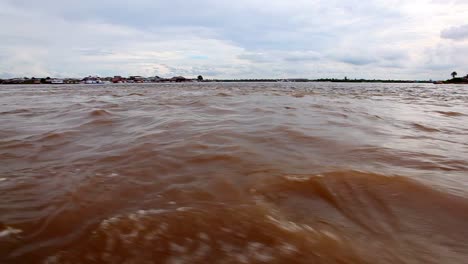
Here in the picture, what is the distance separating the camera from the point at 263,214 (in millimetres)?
1978

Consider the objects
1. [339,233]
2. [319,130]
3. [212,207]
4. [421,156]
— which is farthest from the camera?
[319,130]

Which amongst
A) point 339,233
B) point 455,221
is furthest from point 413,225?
point 339,233

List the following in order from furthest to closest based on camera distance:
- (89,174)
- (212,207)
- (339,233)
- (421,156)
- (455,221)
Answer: (421,156) < (89,174) < (212,207) < (455,221) < (339,233)

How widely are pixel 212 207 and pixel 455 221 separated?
1.85m

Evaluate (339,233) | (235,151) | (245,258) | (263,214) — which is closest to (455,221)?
(339,233)

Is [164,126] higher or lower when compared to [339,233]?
higher

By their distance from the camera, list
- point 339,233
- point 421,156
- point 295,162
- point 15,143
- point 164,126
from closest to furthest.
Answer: point 339,233 < point 295,162 < point 421,156 < point 15,143 < point 164,126

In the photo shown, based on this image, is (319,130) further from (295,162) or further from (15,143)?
(15,143)

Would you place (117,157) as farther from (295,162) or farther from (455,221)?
(455,221)

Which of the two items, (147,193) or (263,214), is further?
(147,193)

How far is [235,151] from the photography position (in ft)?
11.5

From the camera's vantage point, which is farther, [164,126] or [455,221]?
[164,126]

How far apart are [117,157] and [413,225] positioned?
3.21m

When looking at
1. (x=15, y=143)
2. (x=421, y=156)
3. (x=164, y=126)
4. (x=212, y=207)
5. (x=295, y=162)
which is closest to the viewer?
(x=212, y=207)
